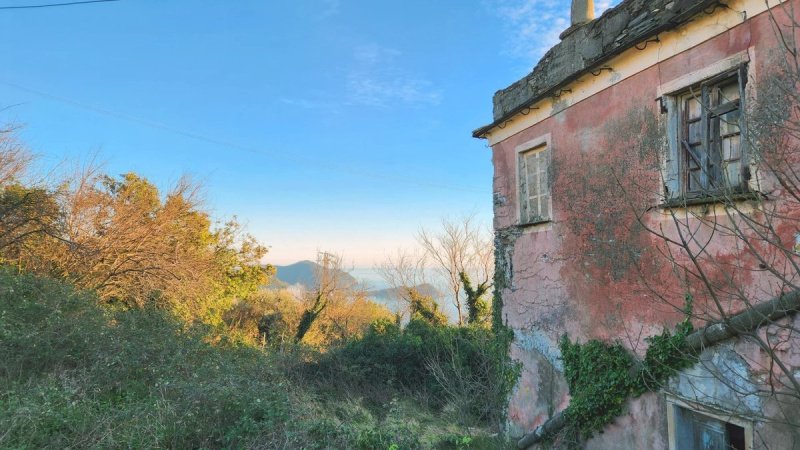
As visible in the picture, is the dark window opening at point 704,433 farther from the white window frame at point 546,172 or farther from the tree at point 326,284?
Answer: the tree at point 326,284

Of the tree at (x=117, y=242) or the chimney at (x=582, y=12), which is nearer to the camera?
the chimney at (x=582, y=12)

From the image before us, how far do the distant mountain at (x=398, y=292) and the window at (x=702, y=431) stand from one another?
57.3 ft

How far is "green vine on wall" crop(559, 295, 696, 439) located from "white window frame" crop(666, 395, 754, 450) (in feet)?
0.83

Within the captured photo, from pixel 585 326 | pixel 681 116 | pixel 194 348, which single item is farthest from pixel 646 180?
pixel 194 348

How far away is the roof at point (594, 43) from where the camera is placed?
4.81 meters

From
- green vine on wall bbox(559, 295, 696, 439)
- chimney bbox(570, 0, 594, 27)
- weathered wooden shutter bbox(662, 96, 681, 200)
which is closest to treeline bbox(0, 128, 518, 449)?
green vine on wall bbox(559, 295, 696, 439)

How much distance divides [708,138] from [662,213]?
0.90 metres

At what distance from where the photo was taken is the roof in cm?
481

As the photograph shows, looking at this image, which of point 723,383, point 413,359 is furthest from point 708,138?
point 413,359

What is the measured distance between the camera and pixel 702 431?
4.69 metres

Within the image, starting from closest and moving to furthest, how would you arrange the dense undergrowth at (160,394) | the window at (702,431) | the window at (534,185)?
1. the window at (702,431)
2. the dense undergrowth at (160,394)
3. the window at (534,185)

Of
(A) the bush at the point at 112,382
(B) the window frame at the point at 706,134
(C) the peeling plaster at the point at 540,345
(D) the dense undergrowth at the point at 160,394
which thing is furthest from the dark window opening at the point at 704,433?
(A) the bush at the point at 112,382

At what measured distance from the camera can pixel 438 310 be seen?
20.2 meters

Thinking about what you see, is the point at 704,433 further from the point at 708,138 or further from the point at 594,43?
the point at 594,43
